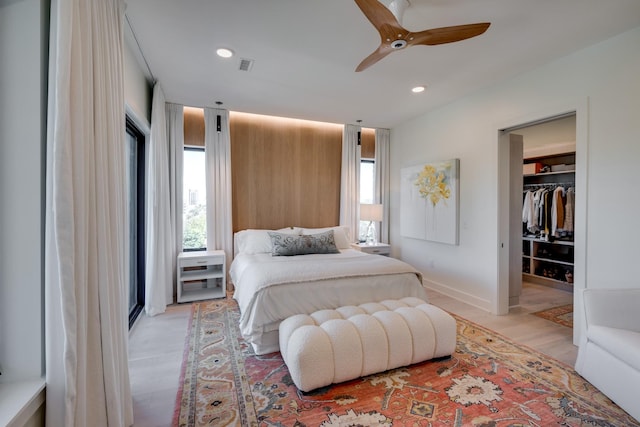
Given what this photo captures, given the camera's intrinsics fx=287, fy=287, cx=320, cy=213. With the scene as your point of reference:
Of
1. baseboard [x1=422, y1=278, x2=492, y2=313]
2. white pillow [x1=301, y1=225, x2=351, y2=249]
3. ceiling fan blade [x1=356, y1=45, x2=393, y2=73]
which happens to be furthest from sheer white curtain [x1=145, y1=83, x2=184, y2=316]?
baseboard [x1=422, y1=278, x2=492, y2=313]

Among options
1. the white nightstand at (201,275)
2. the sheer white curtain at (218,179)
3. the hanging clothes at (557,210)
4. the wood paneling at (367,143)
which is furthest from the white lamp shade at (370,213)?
the hanging clothes at (557,210)

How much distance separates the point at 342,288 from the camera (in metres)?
2.68

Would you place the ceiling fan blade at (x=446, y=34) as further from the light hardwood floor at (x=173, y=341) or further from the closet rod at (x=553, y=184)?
the closet rod at (x=553, y=184)

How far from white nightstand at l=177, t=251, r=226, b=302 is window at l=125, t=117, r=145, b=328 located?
1.45ft

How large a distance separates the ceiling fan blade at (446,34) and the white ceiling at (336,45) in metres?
0.25

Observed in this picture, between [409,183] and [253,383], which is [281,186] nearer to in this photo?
[409,183]

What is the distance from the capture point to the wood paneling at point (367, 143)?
17.5ft

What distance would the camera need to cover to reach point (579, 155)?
104 inches

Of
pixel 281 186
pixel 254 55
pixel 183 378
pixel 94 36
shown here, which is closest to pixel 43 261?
pixel 94 36

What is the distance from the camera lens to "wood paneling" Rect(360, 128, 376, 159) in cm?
532

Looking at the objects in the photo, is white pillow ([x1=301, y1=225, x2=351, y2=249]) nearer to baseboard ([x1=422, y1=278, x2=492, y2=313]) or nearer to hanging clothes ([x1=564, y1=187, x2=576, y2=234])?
baseboard ([x1=422, y1=278, x2=492, y2=313])

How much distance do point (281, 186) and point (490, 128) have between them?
3.02m

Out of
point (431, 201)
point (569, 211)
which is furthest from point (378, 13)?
point (569, 211)

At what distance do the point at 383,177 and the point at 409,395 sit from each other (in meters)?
3.90
